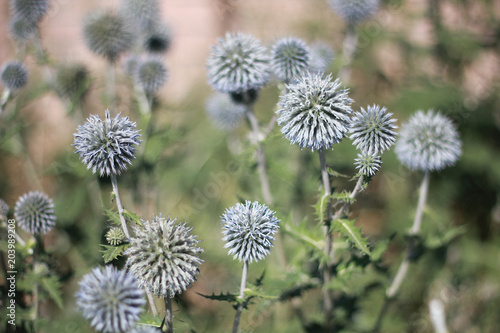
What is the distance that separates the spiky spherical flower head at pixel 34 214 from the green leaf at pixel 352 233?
1.54 metres

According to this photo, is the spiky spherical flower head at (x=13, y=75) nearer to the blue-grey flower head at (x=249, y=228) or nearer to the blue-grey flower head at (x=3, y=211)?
the blue-grey flower head at (x=3, y=211)

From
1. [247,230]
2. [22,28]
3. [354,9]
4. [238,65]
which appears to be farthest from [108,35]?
[247,230]

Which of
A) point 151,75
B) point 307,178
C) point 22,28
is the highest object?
point 22,28

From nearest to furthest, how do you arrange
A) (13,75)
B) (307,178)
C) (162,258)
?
(162,258), (13,75), (307,178)

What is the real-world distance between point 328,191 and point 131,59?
244 centimetres

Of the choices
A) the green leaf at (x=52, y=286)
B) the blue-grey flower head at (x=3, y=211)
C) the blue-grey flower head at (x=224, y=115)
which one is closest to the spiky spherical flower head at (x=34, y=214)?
the blue-grey flower head at (x=3, y=211)

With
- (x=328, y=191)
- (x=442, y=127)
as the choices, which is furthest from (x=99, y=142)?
(x=442, y=127)

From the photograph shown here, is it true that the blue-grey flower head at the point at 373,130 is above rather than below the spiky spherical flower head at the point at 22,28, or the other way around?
below

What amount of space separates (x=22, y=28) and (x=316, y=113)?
275 centimetres

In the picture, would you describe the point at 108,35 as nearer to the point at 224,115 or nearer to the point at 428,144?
the point at 224,115

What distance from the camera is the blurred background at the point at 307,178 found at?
319cm

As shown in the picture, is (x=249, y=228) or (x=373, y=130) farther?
(x=373, y=130)

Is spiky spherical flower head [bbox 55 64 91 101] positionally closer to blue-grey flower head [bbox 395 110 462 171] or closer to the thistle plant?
the thistle plant

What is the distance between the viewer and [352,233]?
1.78 m
